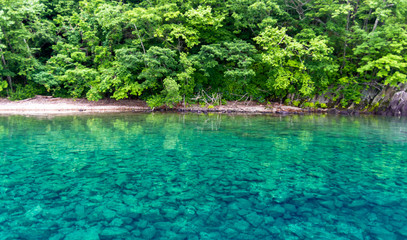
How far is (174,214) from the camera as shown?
4.55 meters

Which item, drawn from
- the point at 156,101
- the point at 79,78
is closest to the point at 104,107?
the point at 79,78

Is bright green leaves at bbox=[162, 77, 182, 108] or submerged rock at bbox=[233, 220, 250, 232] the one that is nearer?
submerged rock at bbox=[233, 220, 250, 232]

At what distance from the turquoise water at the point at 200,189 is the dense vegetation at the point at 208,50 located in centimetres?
1327

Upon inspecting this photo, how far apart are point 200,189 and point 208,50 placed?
18.9 meters

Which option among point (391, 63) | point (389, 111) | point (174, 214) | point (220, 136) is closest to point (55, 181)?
point (174, 214)

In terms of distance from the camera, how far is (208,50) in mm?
22953

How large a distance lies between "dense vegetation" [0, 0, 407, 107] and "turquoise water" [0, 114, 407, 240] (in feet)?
43.5

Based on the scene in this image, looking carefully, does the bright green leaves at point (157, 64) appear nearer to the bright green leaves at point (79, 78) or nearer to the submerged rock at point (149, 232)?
the bright green leaves at point (79, 78)

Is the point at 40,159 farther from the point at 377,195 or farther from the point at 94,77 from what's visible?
the point at 94,77

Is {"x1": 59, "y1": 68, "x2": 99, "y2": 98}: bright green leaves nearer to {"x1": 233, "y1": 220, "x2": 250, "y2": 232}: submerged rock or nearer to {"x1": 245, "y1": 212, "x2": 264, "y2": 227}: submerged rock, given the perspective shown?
{"x1": 245, "y1": 212, "x2": 264, "y2": 227}: submerged rock

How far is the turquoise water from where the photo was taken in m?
4.11

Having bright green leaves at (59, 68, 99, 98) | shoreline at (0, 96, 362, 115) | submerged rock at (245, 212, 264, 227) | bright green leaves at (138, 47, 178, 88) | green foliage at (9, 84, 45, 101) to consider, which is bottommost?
submerged rock at (245, 212, 264, 227)

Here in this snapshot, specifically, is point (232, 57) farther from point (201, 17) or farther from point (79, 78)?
point (79, 78)

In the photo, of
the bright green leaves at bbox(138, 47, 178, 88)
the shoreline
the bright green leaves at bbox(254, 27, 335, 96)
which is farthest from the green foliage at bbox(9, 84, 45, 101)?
the bright green leaves at bbox(254, 27, 335, 96)
